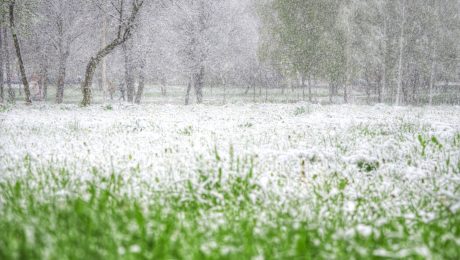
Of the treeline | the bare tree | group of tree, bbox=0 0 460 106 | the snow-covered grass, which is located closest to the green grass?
the snow-covered grass

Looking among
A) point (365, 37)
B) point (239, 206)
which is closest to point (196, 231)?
point (239, 206)

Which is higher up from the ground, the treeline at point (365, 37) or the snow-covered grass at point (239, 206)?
the treeline at point (365, 37)

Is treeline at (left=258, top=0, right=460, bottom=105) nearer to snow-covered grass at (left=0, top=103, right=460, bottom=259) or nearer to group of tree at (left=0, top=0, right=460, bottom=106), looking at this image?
group of tree at (left=0, top=0, right=460, bottom=106)

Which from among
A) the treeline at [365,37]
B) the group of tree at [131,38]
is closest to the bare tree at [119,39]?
the group of tree at [131,38]

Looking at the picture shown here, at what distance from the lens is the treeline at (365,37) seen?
98.0ft

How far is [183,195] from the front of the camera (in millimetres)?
3289

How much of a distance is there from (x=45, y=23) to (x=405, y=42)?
31866 mm

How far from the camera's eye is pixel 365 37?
1233 inches

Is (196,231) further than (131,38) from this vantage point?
No

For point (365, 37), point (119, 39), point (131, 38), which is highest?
point (365, 37)

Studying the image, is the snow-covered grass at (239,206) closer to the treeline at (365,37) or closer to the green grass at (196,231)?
the green grass at (196,231)

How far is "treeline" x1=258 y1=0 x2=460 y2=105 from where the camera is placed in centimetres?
2988

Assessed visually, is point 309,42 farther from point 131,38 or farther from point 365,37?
point 131,38

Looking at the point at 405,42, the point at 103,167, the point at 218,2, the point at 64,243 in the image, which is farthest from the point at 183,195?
the point at 405,42
